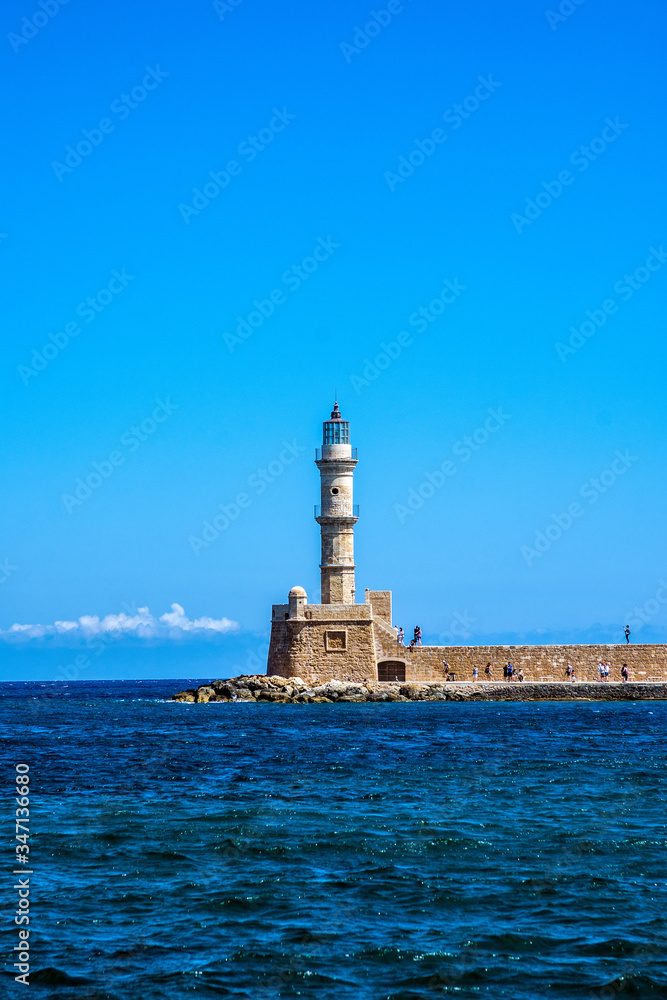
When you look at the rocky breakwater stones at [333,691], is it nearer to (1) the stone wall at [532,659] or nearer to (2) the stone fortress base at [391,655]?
(2) the stone fortress base at [391,655]

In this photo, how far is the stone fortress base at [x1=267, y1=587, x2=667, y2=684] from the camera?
38.6 metres

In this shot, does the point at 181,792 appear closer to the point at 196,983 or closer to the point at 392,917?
the point at 392,917

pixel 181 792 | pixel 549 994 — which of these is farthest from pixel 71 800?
pixel 549 994

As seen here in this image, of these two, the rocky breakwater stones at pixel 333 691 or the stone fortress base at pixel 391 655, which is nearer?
the rocky breakwater stones at pixel 333 691

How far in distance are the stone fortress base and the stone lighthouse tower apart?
Result: 115 cm

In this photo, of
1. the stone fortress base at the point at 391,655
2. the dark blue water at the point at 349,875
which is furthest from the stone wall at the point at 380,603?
the dark blue water at the point at 349,875

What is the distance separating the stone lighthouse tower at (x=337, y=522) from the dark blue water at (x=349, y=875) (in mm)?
18188

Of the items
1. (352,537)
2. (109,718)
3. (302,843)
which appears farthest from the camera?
(352,537)

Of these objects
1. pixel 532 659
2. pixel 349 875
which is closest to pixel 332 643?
pixel 532 659

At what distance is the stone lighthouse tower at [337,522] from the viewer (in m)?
39.9

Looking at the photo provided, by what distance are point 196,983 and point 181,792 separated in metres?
8.80

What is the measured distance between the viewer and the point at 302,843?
12430mm

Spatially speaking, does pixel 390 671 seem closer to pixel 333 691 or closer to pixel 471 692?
pixel 333 691

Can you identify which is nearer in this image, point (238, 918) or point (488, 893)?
point (238, 918)
